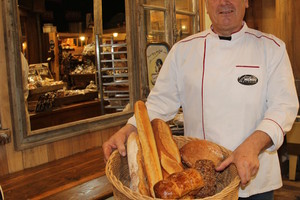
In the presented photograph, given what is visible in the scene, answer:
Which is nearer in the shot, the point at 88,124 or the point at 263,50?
the point at 263,50

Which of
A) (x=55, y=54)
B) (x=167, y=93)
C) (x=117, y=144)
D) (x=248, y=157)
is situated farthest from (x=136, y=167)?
(x=55, y=54)

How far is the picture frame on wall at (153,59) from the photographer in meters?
2.97

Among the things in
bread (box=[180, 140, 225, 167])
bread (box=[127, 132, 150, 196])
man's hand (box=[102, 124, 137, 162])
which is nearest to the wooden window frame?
man's hand (box=[102, 124, 137, 162])

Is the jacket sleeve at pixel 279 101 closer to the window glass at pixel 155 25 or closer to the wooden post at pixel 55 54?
the wooden post at pixel 55 54

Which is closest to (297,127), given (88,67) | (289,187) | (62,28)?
(289,187)

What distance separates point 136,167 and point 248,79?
1.99ft

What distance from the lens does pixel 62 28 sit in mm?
2844

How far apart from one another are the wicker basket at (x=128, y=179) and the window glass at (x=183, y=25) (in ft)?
7.94

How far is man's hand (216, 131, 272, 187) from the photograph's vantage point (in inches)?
39.6

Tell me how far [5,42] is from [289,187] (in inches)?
140

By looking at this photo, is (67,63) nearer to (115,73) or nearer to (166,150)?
(115,73)

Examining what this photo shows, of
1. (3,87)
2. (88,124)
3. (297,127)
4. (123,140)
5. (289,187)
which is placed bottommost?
(289,187)

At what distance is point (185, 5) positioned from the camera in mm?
3814

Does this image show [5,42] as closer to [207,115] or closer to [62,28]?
[62,28]
